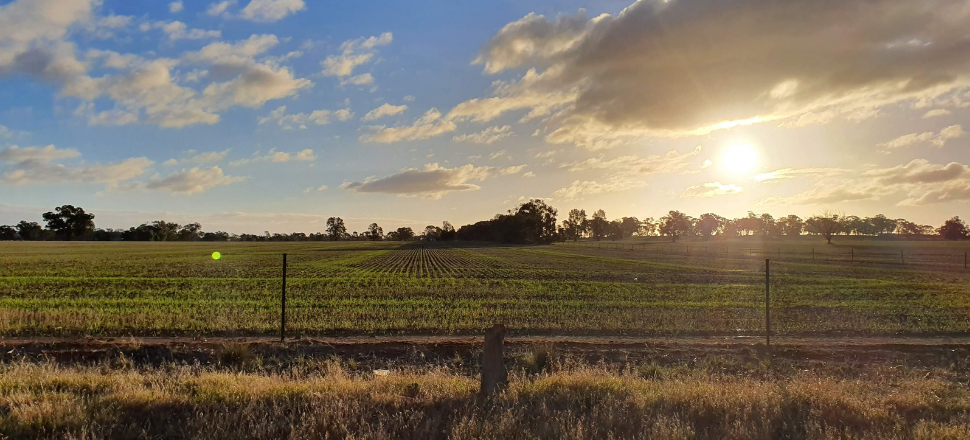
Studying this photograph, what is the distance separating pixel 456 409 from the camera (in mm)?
6035

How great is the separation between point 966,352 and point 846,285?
2208cm

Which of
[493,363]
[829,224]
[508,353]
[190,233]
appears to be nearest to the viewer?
[493,363]

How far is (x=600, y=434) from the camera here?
5430 millimetres

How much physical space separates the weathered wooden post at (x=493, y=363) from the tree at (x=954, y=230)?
7109 inches

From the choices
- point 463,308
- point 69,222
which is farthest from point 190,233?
point 463,308

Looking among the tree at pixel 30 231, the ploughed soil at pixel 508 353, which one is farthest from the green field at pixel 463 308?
the tree at pixel 30 231

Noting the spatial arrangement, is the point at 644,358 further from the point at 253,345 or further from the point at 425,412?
the point at 253,345

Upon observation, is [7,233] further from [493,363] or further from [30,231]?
[493,363]

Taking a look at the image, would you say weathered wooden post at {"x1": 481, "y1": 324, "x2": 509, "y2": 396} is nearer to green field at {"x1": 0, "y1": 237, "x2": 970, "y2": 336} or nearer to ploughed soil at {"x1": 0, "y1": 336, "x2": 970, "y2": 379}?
ploughed soil at {"x1": 0, "y1": 336, "x2": 970, "y2": 379}

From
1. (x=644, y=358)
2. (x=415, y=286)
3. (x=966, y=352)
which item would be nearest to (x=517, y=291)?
(x=415, y=286)

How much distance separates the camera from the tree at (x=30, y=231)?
512 feet

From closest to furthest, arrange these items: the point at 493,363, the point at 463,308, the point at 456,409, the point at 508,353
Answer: the point at 456,409, the point at 493,363, the point at 508,353, the point at 463,308

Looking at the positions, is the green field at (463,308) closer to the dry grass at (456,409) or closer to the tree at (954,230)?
the dry grass at (456,409)

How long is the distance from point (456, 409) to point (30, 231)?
8037 inches
